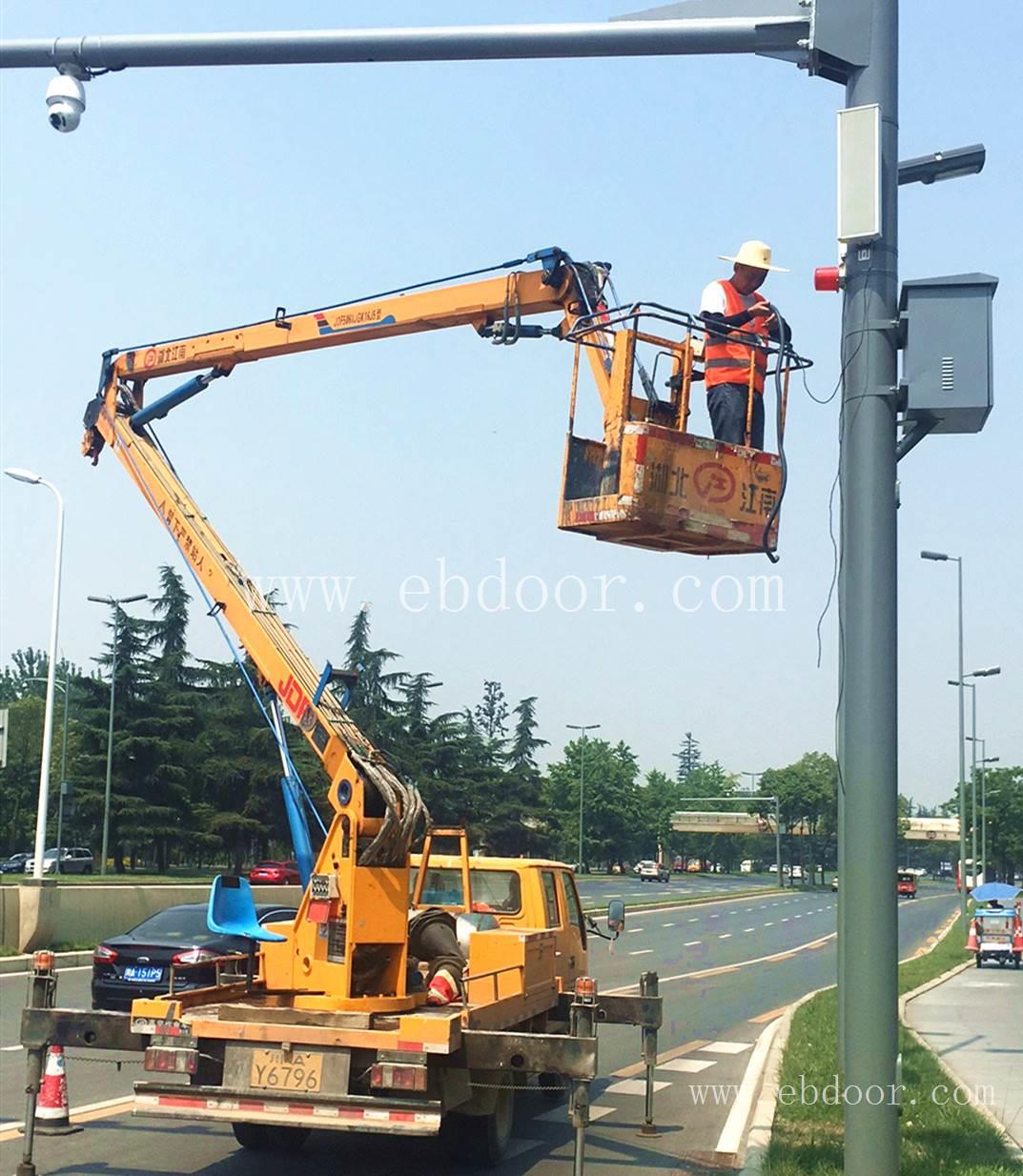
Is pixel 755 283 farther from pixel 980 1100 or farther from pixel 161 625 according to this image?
pixel 161 625

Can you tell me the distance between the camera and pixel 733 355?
8.29 m

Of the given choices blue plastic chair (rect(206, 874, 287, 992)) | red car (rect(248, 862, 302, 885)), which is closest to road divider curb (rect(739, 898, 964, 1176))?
blue plastic chair (rect(206, 874, 287, 992))

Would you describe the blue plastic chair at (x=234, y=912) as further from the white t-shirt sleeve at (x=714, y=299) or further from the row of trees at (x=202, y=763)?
the row of trees at (x=202, y=763)

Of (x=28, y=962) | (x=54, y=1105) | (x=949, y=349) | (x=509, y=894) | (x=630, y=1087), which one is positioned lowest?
(x=28, y=962)

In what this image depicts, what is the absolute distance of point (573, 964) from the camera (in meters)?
11.4

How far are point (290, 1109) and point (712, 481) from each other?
402 cm

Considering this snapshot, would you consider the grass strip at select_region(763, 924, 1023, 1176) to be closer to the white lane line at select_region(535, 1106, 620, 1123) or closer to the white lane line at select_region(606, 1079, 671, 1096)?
the white lane line at select_region(606, 1079, 671, 1096)

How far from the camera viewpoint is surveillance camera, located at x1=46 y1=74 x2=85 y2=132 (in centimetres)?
777

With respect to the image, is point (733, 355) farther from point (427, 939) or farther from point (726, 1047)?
point (726, 1047)

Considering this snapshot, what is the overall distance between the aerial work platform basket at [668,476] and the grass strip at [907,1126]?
10.8ft

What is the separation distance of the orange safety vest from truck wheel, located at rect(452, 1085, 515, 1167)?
4506 millimetres

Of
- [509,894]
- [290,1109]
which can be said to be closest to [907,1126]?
[509,894]

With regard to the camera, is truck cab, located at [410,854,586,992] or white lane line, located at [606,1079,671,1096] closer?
truck cab, located at [410,854,586,992]

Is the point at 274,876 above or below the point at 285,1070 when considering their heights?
below
